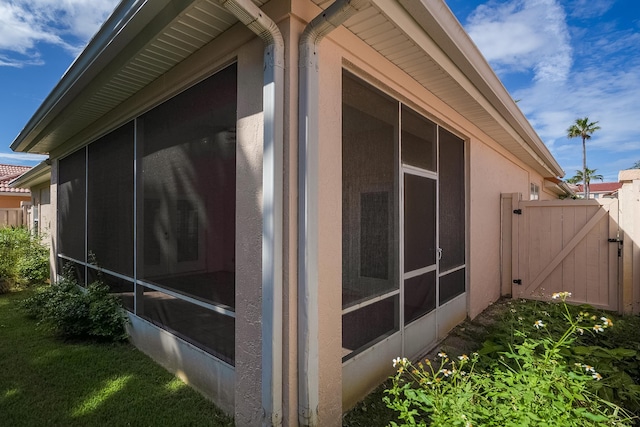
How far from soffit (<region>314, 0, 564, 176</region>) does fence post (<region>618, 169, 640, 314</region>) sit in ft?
7.19

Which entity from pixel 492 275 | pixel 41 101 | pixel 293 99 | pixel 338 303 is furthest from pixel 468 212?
pixel 41 101

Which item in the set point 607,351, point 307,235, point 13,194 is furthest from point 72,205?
point 13,194

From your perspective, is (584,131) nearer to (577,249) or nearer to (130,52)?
(577,249)

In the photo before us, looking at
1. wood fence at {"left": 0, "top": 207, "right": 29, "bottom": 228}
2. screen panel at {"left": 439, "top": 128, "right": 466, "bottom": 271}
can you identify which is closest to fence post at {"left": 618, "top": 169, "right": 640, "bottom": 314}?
screen panel at {"left": 439, "top": 128, "right": 466, "bottom": 271}

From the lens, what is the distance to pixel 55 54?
6.63 meters

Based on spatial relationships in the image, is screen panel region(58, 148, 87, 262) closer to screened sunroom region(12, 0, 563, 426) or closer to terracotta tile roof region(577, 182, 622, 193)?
screened sunroom region(12, 0, 563, 426)

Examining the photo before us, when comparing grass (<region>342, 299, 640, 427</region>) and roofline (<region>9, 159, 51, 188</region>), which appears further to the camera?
roofline (<region>9, 159, 51, 188</region>)

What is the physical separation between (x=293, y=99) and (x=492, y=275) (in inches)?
208

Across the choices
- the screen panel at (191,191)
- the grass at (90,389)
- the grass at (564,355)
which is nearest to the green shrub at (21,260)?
the grass at (90,389)

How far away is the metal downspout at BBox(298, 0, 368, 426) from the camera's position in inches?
76.7

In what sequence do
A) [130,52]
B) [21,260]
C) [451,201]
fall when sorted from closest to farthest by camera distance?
[130,52]
[451,201]
[21,260]

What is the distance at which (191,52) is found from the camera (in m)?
2.64

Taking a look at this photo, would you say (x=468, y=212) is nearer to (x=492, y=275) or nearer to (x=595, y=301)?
(x=492, y=275)

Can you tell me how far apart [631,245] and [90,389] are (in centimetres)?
713
